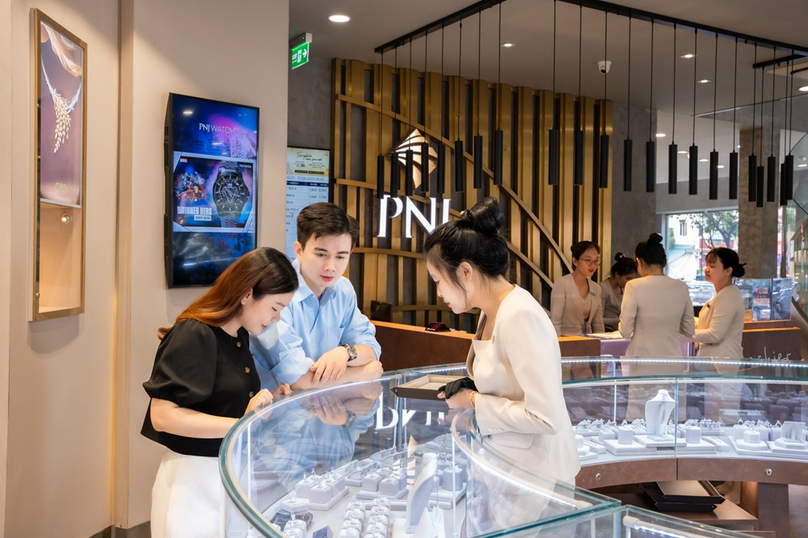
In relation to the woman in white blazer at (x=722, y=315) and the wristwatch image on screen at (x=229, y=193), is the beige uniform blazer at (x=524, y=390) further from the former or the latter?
the woman in white blazer at (x=722, y=315)

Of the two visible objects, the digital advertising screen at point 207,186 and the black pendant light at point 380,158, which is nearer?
the digital advertising screen at point 207,186

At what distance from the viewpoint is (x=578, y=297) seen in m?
6.28

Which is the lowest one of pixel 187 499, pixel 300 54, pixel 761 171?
pixel 187 499

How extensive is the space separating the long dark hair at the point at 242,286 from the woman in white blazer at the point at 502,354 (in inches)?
17.2

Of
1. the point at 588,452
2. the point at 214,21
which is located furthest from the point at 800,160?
the point at 214,21

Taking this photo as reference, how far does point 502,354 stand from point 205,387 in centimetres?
80

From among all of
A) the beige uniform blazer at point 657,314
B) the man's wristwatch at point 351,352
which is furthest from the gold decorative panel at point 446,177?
the man's wristwatch at point 351,352

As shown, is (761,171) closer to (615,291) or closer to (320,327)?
(615,291)

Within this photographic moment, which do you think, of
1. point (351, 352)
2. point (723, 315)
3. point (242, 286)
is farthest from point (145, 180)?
point (723, 315)

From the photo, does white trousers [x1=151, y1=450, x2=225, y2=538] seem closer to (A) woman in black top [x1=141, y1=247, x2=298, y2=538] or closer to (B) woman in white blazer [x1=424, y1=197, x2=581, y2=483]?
(A) woman in black top [x1=141, y1=247, x2=298, y2=538]

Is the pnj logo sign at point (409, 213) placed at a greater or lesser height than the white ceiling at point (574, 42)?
lesser

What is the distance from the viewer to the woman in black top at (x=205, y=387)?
1.88 m

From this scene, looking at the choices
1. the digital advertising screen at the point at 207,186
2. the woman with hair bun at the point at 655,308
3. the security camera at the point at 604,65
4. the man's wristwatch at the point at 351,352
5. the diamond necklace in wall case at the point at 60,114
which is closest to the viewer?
the man's wristwatch at the point at 351,352

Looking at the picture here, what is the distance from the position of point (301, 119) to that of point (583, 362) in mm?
4581
